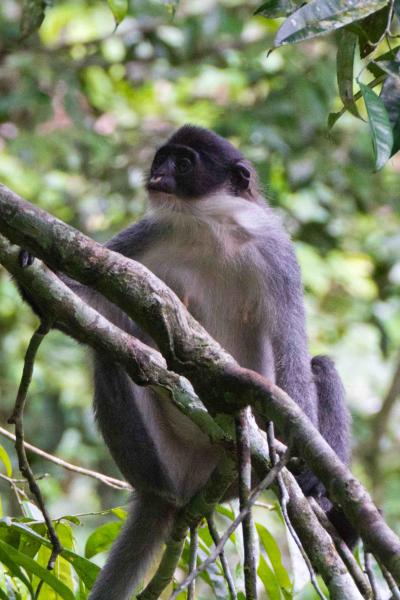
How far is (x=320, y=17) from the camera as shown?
2.19 meters

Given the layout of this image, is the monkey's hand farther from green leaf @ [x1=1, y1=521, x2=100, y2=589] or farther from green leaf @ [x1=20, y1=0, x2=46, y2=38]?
green leaf @ [x1=20, y1=0, x2=46, y2=38]

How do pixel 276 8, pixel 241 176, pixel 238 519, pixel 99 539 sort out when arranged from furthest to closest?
pixel 241 176, pixel 99 539, pixel 276 8, pixel 238 519

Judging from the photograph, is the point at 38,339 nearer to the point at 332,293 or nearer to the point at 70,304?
the point at 70,304

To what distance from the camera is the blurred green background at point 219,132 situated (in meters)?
7.02

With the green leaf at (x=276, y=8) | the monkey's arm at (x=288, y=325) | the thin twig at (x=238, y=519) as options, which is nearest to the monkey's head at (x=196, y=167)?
the monkey's arm at (x=288, y=325)

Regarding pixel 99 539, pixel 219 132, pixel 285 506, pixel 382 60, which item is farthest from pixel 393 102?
pixel 219 132

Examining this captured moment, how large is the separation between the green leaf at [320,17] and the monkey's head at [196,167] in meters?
2.33

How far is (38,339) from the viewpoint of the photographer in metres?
2.72

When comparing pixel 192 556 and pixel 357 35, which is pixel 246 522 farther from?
pixel 357 35

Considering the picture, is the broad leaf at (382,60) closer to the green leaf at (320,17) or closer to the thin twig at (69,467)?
the green leaf at (320,17)

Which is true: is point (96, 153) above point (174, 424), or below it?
above

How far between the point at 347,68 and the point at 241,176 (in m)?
2.41

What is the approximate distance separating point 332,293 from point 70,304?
18.7 feet

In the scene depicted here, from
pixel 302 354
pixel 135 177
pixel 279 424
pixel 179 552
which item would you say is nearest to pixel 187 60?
pixel 135 177
